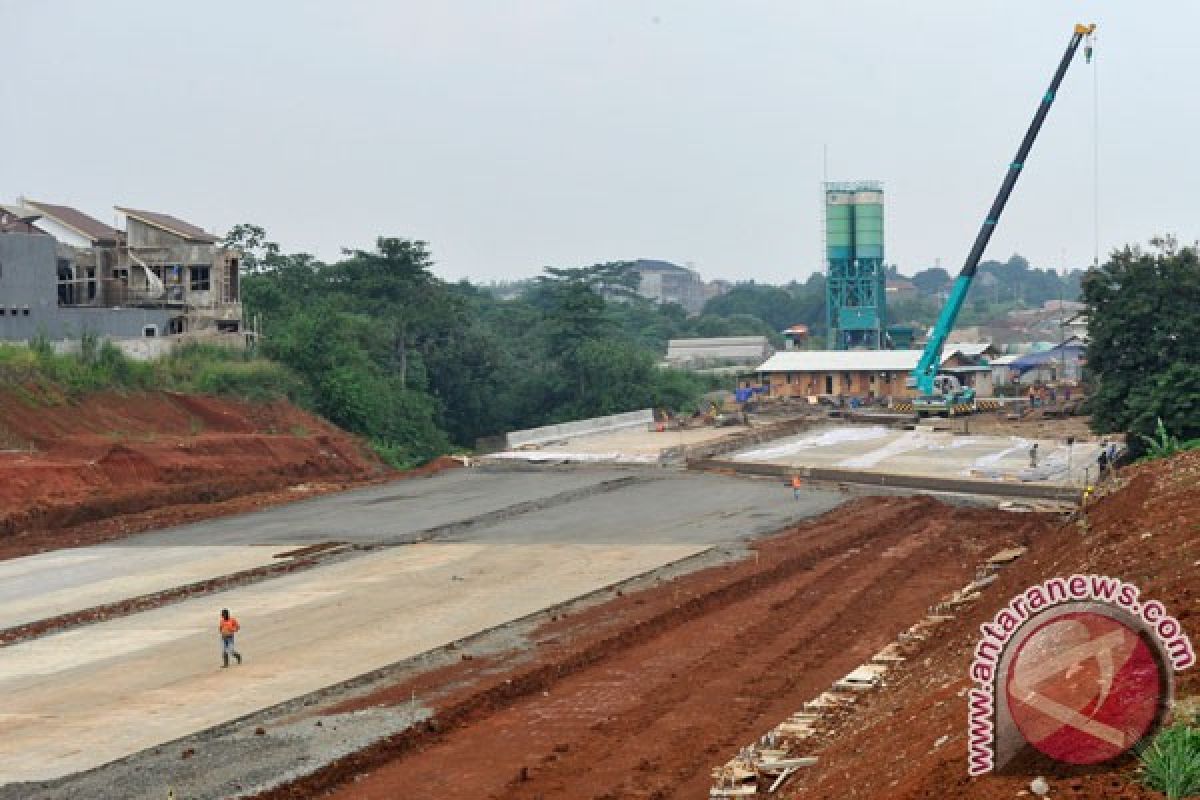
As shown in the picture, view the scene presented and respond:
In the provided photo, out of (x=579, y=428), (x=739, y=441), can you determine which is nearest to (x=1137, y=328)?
(x=739, y=441)

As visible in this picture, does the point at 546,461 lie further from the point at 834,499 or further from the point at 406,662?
the point at 406,662

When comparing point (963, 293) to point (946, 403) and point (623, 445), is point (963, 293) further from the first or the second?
point (623, 445)

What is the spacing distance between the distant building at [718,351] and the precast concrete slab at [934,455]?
71529 mm

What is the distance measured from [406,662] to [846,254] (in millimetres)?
101152

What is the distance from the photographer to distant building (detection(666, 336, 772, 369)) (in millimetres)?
149875

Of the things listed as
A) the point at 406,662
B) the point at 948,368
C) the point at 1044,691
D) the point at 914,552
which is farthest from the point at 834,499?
the point at 948,368

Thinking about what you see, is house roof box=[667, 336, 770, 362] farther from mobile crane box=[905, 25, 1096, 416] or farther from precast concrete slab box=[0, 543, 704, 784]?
precast concrete slab box=[0, 543, 704, 784]

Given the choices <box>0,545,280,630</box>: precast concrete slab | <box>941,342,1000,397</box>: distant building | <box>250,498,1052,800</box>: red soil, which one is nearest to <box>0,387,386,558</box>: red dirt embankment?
<box>0,545,280,630</box>: precast concrete slab

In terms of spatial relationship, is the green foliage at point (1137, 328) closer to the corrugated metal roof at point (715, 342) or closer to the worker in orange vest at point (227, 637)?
the worker in orange vest at point (227, 637)

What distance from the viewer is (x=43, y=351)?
197ft

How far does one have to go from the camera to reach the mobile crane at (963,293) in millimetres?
A: 83500

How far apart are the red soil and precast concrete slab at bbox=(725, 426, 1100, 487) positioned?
15.4 metres

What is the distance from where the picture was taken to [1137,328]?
58906mm

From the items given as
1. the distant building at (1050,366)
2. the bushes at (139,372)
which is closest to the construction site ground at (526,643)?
the bushes at (139,372)
